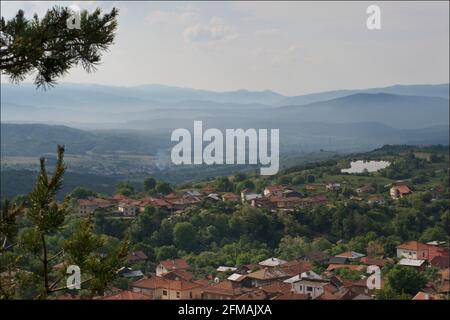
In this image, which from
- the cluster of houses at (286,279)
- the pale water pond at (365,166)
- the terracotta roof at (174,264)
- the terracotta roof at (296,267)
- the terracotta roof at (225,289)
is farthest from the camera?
the pale water pond at (365,166)

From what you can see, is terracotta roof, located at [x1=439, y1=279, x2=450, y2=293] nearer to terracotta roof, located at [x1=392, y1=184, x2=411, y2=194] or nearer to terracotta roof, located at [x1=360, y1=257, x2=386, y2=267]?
terracotta roof, located at [x1=360, y1=257, x2=386, y2=267]

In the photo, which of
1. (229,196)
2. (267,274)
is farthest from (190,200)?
(267,274)

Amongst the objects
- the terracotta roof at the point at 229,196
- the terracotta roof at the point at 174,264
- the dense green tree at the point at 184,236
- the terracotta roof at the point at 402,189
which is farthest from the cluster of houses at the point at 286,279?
the terracotta roof at the point at 402,189

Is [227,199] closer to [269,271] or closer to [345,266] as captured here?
[345,266]

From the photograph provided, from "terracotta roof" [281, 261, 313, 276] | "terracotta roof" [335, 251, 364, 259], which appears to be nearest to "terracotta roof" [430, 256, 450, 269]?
"terracotta roof" [335, 251, 364, 259]

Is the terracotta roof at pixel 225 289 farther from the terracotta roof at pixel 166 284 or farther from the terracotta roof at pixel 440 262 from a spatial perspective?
the terracotta roof at pixel 440 262

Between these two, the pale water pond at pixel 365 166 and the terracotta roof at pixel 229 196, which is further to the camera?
the pale water pond at pixel 365 166

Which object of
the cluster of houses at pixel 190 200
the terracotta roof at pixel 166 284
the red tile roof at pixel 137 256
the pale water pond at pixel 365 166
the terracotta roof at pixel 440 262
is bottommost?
the terracotta roof at pixel 440 262

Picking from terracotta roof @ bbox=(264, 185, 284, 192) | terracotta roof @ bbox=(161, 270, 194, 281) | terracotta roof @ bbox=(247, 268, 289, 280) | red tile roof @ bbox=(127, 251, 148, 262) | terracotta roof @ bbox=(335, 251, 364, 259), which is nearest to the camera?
terracotta roof @ bbox=(161, 270, 194, 281)
